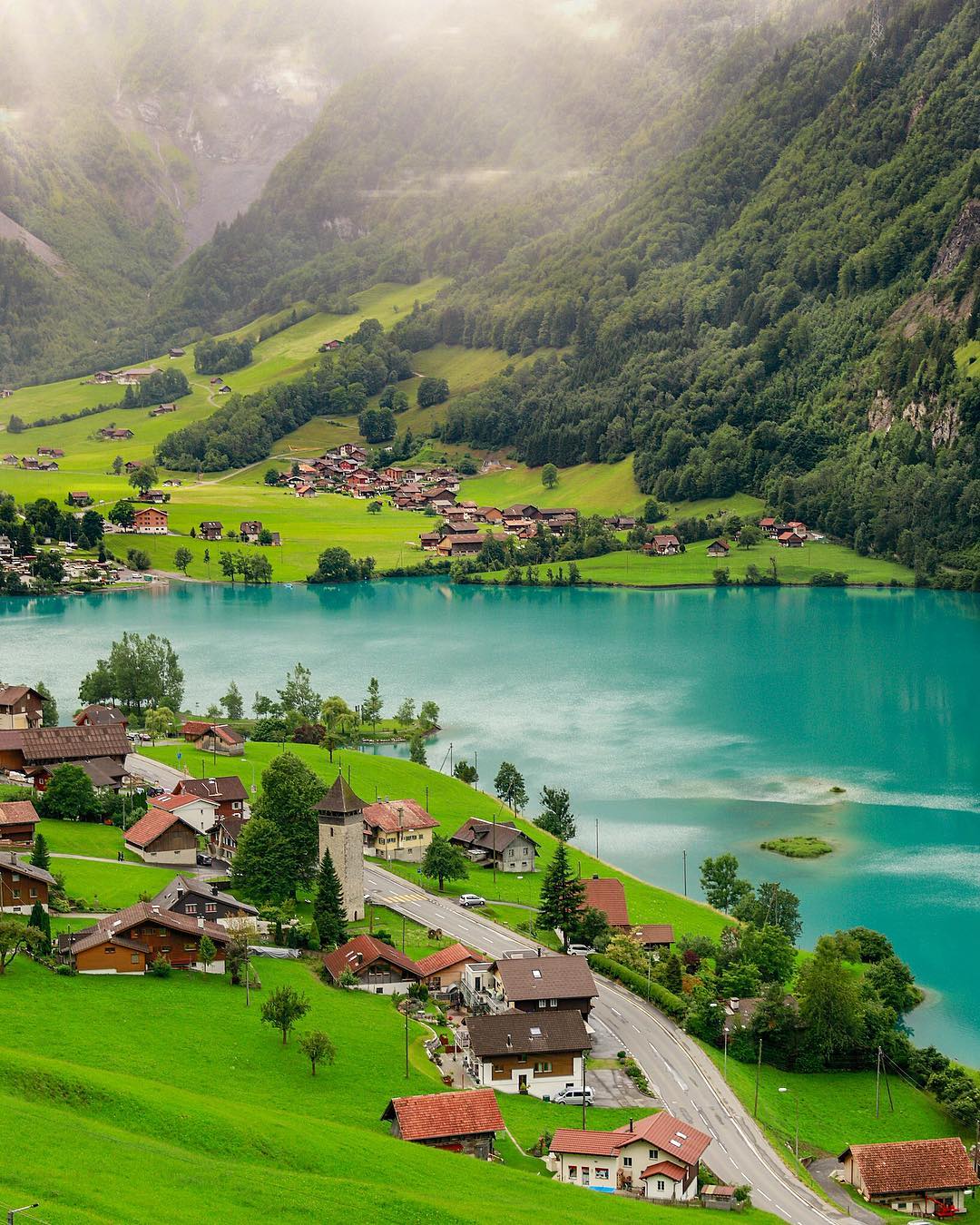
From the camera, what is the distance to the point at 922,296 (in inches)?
7067

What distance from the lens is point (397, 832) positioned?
208ft

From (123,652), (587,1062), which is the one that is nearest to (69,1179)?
(587,1062)

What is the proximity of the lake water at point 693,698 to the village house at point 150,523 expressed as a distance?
1597 centimetres

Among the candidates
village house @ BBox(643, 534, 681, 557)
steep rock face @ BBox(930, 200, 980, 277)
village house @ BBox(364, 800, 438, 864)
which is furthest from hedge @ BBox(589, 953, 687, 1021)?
steep rock face @ BBox(930, 200, 980, 277)

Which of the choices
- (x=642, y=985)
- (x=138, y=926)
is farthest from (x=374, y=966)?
(x=642, y=985)

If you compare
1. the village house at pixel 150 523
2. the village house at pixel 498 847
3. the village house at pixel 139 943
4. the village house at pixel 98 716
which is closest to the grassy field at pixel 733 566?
the village house at pixel 150 523

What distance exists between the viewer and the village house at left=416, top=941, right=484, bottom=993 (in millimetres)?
47406

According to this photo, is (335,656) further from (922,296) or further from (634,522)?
(922,296)

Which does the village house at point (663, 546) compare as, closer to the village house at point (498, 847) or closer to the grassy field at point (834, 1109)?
the village house at point (498, 847)

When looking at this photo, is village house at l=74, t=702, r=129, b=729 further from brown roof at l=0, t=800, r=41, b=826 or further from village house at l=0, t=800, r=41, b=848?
village house at l=0, t=800, r=41, b=848

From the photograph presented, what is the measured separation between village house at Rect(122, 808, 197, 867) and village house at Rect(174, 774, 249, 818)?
320 cm

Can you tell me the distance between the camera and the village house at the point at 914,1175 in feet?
123

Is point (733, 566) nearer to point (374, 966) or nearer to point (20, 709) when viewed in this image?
point (20, 709)

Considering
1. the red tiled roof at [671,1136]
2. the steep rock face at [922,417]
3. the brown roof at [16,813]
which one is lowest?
the red tiled roof at [671,1136]
